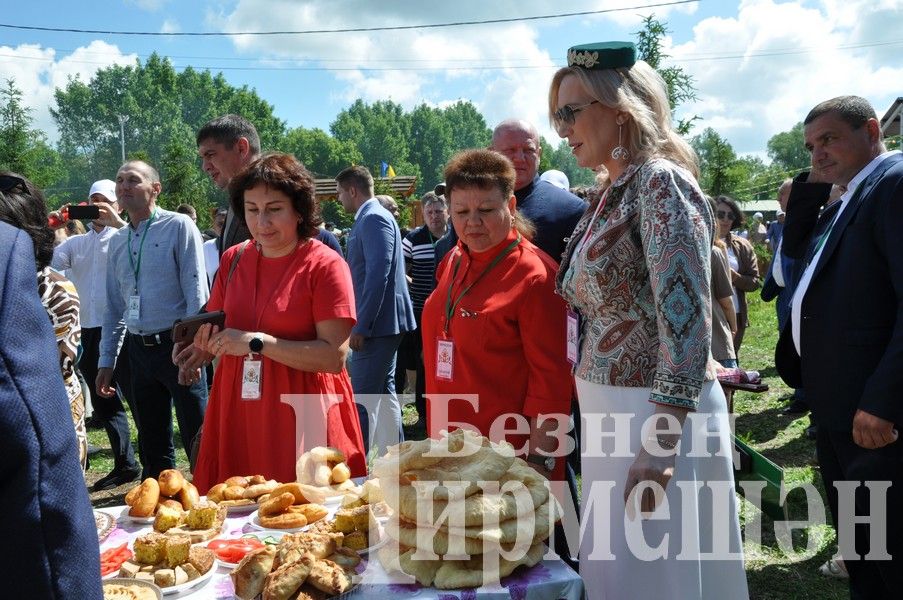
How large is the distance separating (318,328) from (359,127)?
333ft

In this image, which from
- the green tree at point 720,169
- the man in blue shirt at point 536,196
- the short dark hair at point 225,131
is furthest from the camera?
the green tree at point 720,169

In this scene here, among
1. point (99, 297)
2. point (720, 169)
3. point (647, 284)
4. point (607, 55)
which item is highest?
point (720, 169)

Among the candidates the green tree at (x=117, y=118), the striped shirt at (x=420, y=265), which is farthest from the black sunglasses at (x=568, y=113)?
the green tree at (x=117, y=118)

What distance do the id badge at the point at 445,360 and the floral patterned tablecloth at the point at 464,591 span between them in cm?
89

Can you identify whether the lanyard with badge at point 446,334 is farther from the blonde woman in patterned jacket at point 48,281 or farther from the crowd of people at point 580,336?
the blonde woman in patterned jacket at point 48,281

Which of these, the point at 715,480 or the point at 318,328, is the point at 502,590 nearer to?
the point at 715,480

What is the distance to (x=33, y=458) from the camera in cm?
82

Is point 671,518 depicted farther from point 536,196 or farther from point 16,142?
point 16,142

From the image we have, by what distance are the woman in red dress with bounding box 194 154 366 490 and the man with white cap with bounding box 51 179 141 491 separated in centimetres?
274

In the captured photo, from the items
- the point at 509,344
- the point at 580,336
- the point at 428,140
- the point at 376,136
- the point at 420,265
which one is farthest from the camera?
the point at 428,140

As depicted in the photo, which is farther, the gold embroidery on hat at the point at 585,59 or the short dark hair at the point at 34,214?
the short dark hair at the point at 34,214

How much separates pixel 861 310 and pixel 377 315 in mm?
3244

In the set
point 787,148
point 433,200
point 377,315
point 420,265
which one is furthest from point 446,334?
point 787,148

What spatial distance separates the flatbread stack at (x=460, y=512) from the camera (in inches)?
59.9
